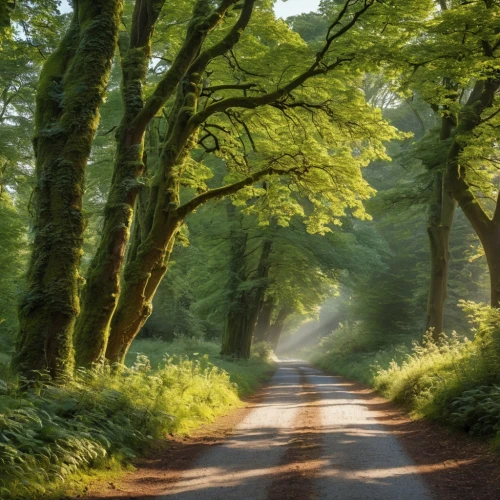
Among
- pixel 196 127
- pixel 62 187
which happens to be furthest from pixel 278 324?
pixel 62 187

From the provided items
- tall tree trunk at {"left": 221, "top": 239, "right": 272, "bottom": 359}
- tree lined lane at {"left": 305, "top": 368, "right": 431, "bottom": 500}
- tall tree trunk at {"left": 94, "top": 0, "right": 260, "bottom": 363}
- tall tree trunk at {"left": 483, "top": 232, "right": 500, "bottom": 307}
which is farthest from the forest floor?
tall tree trunk at {"left": 221, "top": 239, "right": 272, "bottom": 359}

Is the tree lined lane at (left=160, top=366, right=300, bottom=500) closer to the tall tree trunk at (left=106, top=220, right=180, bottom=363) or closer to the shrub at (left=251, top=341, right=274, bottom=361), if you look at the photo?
the tall tree trunk at (left=106, top=220, right=180, bottom=363)

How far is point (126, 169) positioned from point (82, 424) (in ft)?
19.3

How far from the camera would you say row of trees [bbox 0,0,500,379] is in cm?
887

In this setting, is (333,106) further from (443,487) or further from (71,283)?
(443,487)

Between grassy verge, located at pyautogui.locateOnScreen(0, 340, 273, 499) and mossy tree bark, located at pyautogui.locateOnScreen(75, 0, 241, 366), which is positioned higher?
mossy tree bark, located at pyautogui.locateOnScreen(75, 0, 241, 366)

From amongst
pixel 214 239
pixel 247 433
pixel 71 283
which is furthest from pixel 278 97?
pixel 214 239

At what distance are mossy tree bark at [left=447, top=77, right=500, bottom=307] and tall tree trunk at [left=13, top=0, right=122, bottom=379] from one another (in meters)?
9.54

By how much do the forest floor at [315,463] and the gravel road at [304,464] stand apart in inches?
0.5

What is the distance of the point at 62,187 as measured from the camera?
879 centimetres

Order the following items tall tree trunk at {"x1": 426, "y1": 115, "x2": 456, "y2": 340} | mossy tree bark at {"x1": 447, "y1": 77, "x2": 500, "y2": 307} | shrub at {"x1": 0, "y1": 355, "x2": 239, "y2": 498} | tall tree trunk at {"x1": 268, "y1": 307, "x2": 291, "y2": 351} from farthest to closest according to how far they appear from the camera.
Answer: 1. tall tree trunk at {"x1": 268, "y1": 307, "x2": 291, "y2": 351}
2. tall tree trunk at {"x1": 426, "y1": 115, "x2": 456, "y2": 340}
3. mossy tree bark at {"x1": 447, "y1": 77, "x2": 500, "y2": 307}
4. shrub at {"x1": 0, "y1": 355, "x2": 239, "y2": 498}

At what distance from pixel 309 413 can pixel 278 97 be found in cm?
778

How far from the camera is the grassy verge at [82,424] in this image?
17.8 feet

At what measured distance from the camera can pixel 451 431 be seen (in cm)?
997
